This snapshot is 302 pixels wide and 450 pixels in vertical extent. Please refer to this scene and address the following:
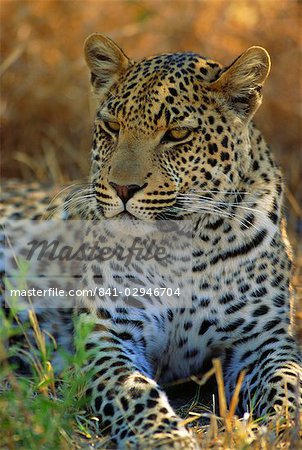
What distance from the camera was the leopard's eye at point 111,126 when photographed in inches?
215

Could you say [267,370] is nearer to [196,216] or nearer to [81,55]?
[196,216]

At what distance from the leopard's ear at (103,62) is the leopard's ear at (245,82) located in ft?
2.35

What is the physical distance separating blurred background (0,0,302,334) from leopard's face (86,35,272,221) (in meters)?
3.97

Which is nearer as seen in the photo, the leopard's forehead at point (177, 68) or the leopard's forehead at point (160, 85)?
the leopard's forehead at point (160, 85)

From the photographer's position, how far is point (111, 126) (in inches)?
217

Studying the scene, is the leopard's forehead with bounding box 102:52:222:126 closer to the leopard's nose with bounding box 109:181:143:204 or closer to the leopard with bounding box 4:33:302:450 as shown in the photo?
the leopard with bounding box 4:33:302:450

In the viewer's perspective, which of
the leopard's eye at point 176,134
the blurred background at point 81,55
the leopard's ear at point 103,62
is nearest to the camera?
the leopard's eye at point 176,134

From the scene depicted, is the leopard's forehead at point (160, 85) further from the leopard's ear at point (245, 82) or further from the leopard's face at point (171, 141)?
the leopard's ear at point (245, 82)

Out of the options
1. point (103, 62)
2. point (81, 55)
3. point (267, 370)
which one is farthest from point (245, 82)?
point (81, 55)

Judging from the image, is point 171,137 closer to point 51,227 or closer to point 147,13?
point 51,227

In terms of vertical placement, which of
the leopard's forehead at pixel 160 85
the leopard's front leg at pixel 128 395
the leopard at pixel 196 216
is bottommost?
the leopard's front leg at pixel 128 395

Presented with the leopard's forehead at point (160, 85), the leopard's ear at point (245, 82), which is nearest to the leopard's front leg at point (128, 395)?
the leopard's forehead at point (160, 85)

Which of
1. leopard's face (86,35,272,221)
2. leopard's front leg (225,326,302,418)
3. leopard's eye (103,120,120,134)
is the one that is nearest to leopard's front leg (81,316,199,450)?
leopard's front leg (225,326,302,418)

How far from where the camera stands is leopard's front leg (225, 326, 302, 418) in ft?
16.6
